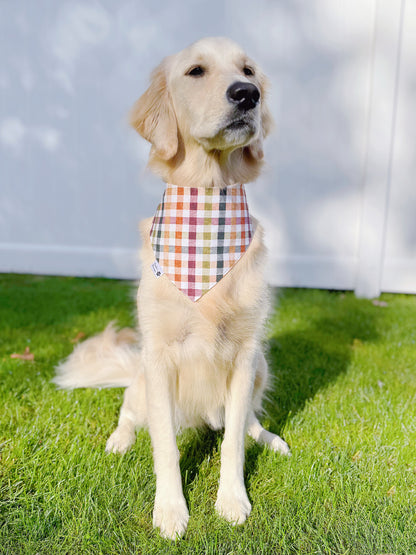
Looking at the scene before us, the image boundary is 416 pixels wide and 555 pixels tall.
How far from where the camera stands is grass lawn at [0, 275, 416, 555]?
60.0 inches

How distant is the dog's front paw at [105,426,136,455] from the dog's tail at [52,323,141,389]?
1.51ft

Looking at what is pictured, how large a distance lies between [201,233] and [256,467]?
0.94 meters

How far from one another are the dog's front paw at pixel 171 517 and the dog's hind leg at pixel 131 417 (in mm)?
450

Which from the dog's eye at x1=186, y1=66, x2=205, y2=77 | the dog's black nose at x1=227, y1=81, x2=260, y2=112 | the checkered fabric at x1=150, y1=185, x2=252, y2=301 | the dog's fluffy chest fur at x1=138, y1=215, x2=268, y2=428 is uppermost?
the dog's eye at x1=186, y1=66, x2=205, y2=77

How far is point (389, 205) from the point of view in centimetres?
465

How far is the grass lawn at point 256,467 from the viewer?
152 cm

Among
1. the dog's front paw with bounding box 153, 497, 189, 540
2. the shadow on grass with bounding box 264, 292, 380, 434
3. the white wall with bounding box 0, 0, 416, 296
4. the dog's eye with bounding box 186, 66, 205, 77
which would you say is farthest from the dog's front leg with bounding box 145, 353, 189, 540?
the white wall with bounding box 0, 0, 416, 296

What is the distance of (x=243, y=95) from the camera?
1.58 metres

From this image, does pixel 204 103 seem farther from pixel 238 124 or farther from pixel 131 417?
pixel 131 417

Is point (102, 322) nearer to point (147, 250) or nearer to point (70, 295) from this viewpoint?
point (70, 295)

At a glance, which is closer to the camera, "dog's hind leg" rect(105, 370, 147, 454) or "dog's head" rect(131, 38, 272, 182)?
"dog's head" rect(131, 38, 272, 182)

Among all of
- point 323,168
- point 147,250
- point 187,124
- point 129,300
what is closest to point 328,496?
point 147,250

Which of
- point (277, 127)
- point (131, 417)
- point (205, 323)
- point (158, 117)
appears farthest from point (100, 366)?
point (277, 127)

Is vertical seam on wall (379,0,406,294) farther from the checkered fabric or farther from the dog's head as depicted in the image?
the checkered fabric
